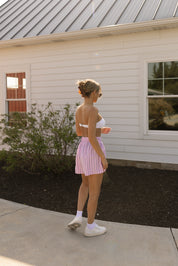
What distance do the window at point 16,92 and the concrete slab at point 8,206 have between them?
4145 millimetres

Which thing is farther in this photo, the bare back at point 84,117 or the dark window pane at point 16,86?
the dark window pane at point 16,86

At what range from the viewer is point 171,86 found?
650 cm

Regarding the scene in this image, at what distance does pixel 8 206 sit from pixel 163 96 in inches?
161

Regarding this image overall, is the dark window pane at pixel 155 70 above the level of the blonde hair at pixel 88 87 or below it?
above

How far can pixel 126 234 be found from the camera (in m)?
3.49

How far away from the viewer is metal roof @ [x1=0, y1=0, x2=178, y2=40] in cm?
672

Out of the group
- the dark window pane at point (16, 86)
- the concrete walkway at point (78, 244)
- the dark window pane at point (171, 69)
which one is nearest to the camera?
the concrete walkway at point (78, 244)

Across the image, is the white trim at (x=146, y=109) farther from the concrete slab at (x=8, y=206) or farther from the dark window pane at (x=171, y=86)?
the concrete slab at (x=8, y=206)

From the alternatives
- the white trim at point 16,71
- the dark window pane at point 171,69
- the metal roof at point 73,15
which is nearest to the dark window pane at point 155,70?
the dark window pane at point 171,69

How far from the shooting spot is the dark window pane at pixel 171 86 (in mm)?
6461

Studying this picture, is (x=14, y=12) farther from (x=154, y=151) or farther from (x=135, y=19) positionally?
(x=154, y=151)

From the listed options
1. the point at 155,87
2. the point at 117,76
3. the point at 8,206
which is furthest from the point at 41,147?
the point at 155,87

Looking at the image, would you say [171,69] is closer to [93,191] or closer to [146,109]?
[146,109]

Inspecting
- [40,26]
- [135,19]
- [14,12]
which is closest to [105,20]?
[135,19]
